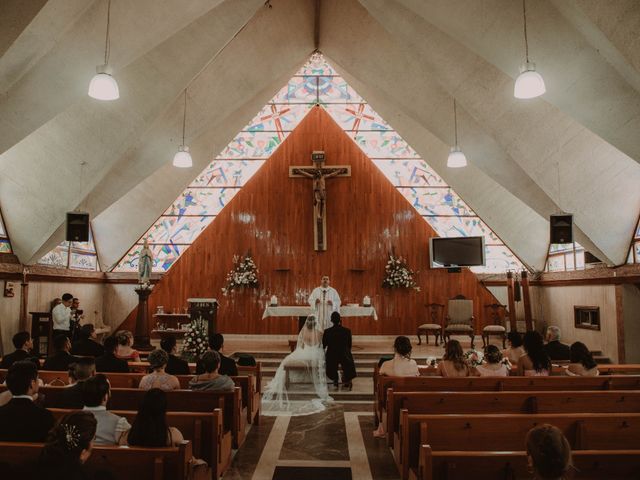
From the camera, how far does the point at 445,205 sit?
1188 cm

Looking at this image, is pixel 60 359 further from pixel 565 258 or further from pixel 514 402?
pixel 565 258

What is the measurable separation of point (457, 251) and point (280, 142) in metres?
4.88

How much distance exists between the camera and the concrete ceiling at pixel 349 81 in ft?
18.2

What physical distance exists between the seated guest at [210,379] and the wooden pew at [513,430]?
1.65 metres

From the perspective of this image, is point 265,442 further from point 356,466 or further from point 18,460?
point 18,460

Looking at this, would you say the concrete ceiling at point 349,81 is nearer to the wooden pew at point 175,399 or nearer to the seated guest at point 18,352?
the seated guest at point 18,352

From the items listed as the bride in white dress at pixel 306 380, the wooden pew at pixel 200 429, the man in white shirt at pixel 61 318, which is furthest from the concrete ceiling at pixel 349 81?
the bride in white dress at pixel 306 380

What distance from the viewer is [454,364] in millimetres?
4727

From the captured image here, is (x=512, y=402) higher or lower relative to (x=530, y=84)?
lower

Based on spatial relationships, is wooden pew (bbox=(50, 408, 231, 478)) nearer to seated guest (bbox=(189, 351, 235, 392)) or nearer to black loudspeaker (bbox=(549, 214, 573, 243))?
seated guest (bbox=(189, 351, 235, 392))

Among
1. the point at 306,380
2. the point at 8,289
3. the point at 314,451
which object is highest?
the point at 8,289

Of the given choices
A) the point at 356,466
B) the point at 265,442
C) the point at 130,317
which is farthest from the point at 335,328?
the point at 130,317

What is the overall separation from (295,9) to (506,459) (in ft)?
31.8

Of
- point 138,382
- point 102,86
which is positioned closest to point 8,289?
point 102,86
